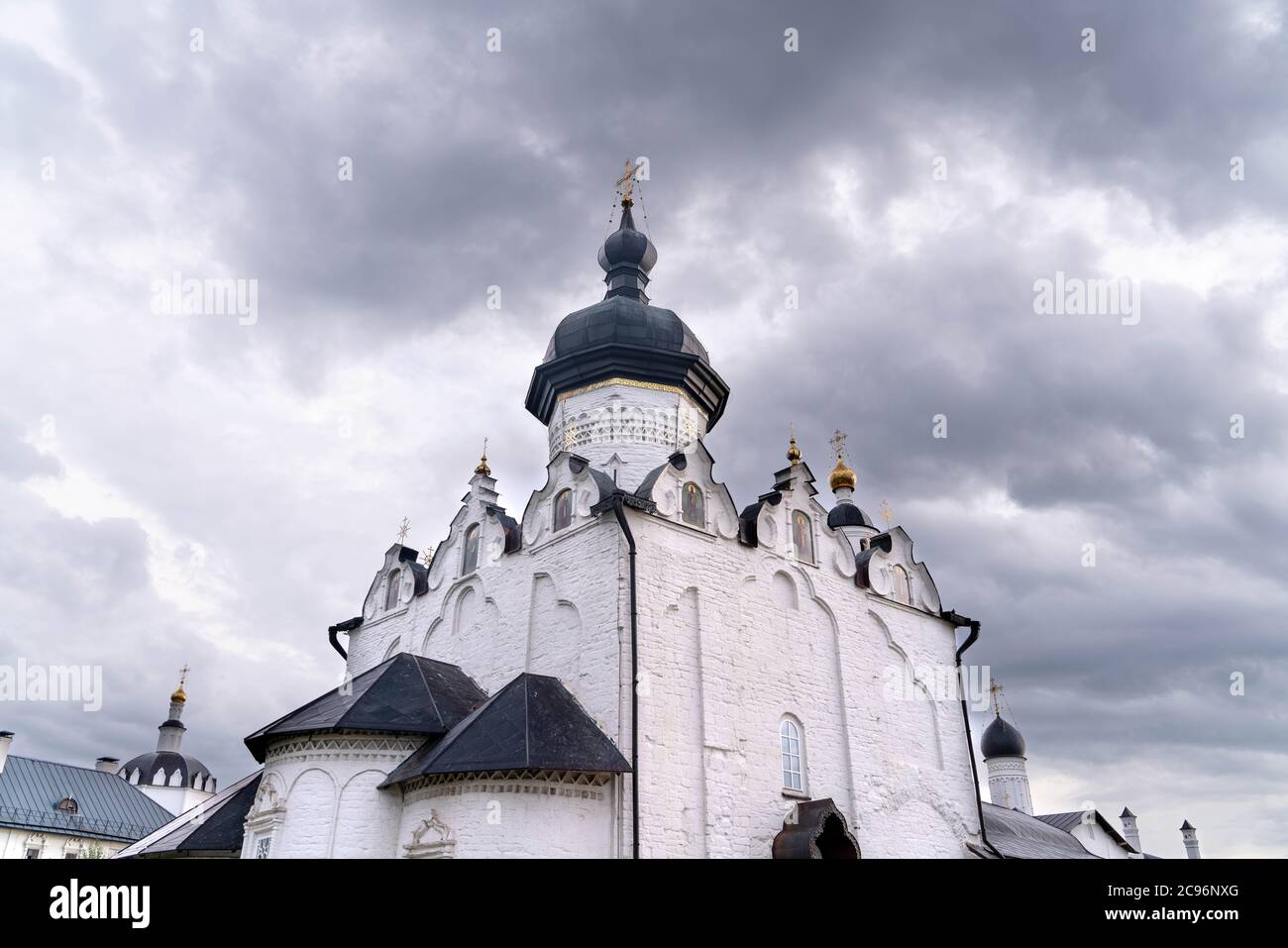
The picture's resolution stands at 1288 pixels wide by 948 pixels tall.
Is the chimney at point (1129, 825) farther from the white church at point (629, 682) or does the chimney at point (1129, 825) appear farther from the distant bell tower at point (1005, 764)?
the white church at point (629, 682)

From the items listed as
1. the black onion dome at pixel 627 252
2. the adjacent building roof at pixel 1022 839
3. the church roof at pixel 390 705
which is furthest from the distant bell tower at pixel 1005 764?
the church roof at pixel 390 705

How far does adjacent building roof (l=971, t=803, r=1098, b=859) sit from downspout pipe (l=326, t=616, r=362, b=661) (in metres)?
14.8

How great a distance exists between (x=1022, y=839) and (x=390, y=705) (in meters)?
16.4

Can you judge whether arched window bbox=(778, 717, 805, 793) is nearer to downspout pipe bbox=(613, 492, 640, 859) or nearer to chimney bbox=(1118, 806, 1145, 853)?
downspout pipe bbox=(613, 492, 640, 859)

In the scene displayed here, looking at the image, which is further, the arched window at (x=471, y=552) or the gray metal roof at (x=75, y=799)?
the gray metal roof at (x=75, y=799)

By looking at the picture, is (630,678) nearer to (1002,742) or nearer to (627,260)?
(627,260)

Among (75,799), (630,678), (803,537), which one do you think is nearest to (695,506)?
(803,537)

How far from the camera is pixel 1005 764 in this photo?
1485 inches

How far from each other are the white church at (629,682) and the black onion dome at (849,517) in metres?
4.26

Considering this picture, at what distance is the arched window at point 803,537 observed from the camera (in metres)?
18.5
